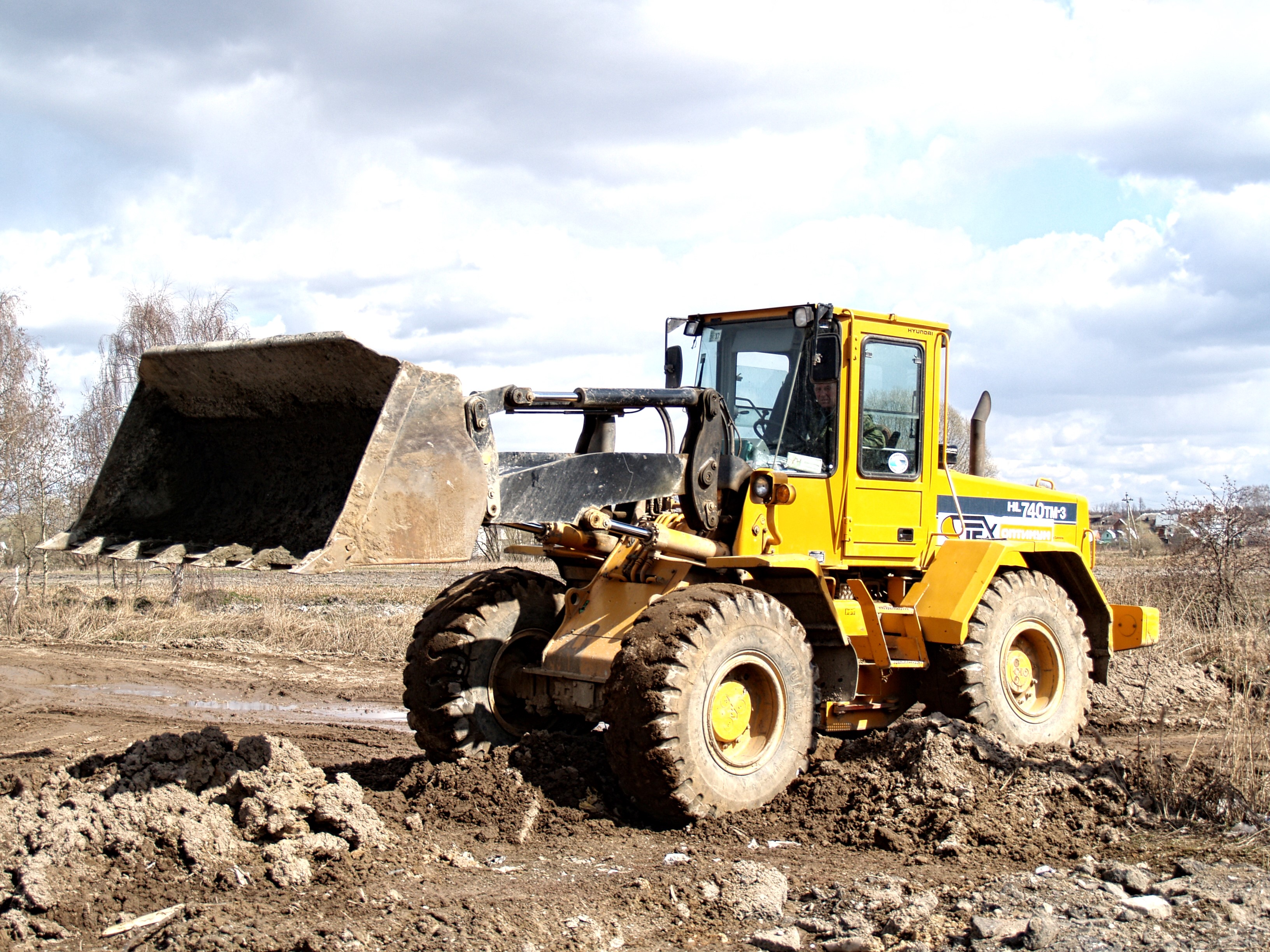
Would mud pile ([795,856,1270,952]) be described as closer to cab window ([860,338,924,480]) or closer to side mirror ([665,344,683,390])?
cab window ([860,338,924,480])

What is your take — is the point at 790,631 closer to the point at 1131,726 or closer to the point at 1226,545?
the point at 1131,726

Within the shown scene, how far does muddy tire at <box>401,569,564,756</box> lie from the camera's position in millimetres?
6883

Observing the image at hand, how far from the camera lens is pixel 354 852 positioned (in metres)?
5.43

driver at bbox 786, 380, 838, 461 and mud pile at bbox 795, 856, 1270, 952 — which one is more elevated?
driver at bbox 786, 380, 838, 461

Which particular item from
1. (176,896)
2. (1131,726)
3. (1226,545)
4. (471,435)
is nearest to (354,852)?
(176,896)

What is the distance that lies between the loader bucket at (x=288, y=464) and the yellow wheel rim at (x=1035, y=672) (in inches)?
177

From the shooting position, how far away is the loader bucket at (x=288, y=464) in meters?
5.13

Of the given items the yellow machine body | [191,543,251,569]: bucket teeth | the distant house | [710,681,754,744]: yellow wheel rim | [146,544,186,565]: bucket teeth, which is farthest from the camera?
the distant house

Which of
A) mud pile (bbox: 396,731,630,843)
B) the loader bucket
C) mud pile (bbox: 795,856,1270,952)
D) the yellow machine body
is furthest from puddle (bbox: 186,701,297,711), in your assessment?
mud pile (bbox: 795,856,1270,952)

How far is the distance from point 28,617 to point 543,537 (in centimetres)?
1366

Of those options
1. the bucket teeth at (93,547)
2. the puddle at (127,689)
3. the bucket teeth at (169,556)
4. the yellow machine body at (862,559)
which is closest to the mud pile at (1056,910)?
the yellow machine body at (862,559)

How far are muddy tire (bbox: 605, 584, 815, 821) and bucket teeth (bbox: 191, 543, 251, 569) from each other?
1.97 m

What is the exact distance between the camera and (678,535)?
21.8ft

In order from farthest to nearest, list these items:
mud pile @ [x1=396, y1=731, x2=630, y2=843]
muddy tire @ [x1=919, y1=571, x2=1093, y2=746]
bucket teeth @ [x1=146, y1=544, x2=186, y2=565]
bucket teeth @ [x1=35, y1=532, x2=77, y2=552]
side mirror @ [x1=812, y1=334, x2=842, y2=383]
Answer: muddy tire @ [x1=919, y1=571, x2=1093, y2=746] → side mirror @ [x1=812, y1=334, x2=842, y2=383] → mud pile @ [x1=396, y1=731, x2=630, y2=843] → bucket teeth @ [x1=35, y1=532, x2=77, y2=552] → bucket teeth @ [x1=146, y1=544, x2=186, y2=565]
